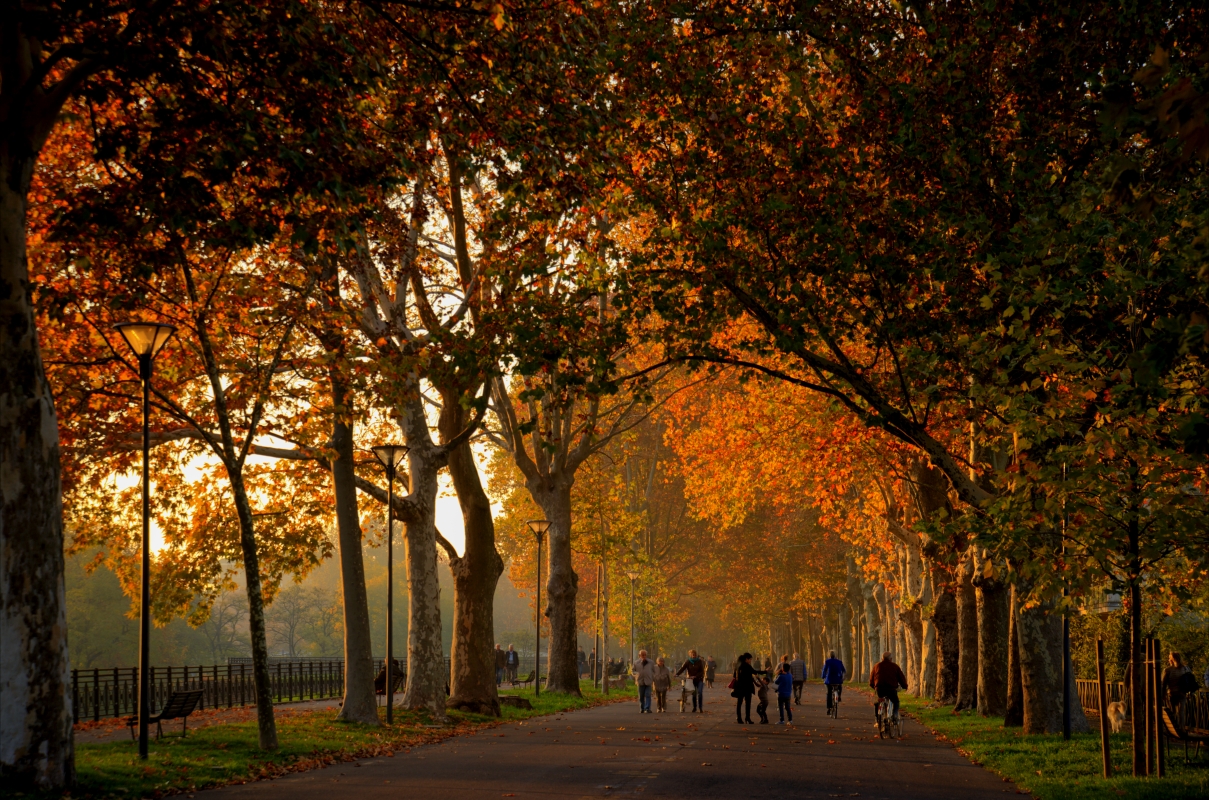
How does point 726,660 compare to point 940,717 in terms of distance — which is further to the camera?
point 726,660

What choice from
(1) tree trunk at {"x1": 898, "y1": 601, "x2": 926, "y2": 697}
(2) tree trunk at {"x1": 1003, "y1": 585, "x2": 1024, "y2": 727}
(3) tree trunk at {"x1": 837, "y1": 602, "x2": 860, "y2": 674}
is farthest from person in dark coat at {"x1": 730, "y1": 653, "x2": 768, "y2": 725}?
(3) tree trunk at {"x1": 837, "y1": 602, "x2": 860, "y2": 674}

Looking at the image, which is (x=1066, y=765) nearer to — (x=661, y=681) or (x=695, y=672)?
(x=661, y=681)

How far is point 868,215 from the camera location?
16.1 m

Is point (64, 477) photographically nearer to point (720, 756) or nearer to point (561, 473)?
point (720, 756)

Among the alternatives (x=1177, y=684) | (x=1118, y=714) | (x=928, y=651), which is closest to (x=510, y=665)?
(x=928, y=651)

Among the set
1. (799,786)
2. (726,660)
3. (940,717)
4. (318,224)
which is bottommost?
(726,660)

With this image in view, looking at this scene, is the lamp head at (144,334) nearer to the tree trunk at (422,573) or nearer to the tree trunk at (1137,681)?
the tree trunk at (422,573)

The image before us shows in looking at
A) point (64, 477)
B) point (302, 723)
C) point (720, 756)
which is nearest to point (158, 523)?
point (64, 477)

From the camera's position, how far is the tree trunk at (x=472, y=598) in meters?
24.9

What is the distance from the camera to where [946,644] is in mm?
31281

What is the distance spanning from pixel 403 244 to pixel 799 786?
10979 mm

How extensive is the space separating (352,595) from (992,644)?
1304cm

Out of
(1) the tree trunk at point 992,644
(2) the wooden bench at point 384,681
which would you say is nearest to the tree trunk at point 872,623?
(2) the wooden bench at point 384,681

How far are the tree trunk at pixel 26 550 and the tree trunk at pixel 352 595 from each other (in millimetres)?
8828
